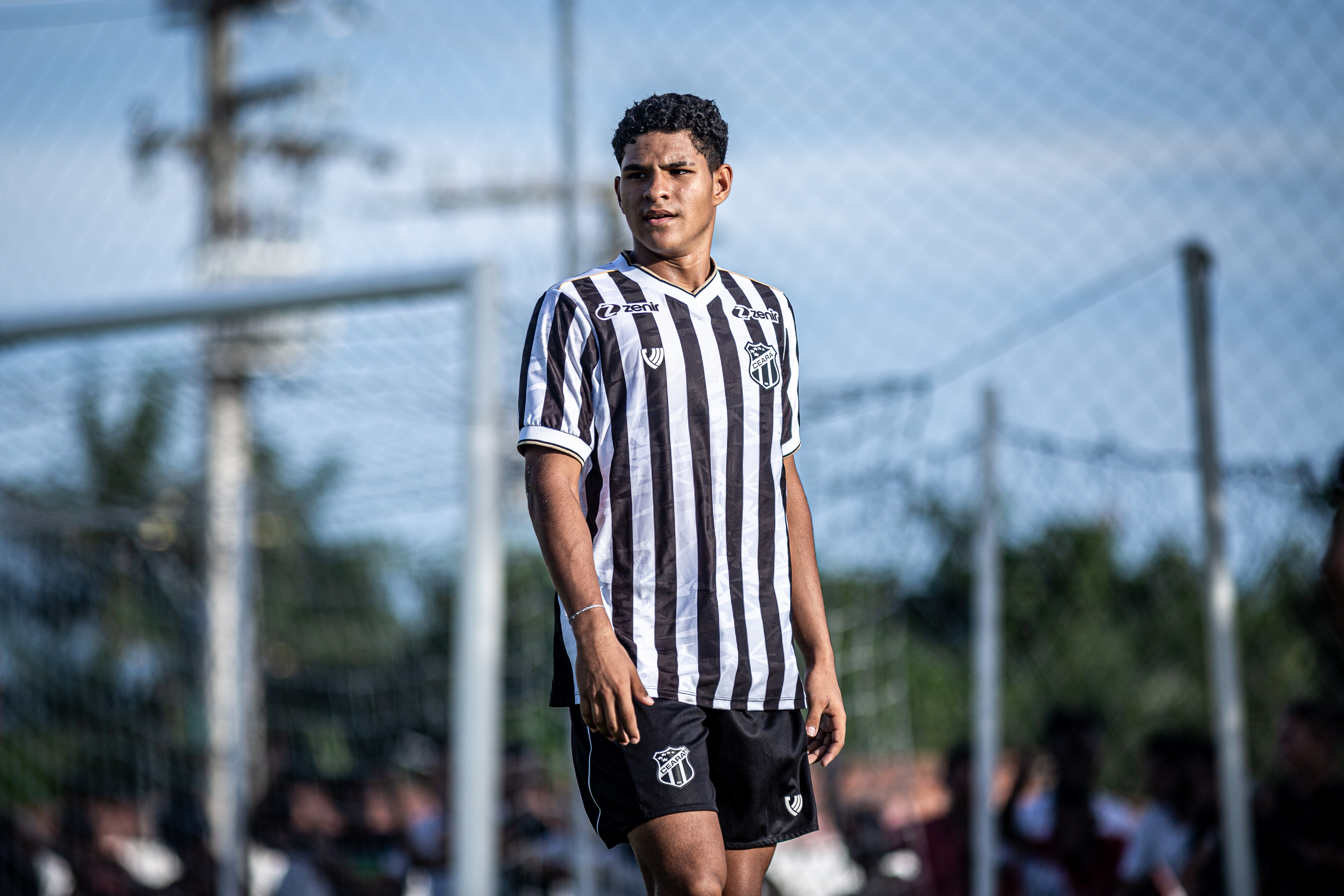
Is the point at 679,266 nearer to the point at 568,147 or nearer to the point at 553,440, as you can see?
the point at 553,440

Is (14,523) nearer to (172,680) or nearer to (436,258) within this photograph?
(172,680)

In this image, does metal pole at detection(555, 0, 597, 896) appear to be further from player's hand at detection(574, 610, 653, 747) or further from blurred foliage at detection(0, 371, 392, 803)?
blurred foliage at detection(0, 371, 392, 803)

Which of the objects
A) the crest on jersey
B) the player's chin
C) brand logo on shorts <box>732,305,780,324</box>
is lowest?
the crest on jersey

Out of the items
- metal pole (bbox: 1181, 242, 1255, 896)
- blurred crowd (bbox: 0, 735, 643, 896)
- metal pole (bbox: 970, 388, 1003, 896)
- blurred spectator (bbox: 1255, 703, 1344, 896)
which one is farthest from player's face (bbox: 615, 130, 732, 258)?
blurred crowd (bbox: 0, 735, 643, 896)

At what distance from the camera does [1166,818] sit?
636 cm

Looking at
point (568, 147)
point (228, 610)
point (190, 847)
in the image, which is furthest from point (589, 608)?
point (228, 610)

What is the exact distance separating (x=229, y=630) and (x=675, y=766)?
8789 millimetres

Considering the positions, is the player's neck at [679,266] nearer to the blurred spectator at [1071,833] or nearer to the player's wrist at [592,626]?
Result: the player's wrist at [592,626]

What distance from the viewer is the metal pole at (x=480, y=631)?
17.6 ft

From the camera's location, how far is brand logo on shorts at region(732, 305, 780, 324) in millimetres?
1976

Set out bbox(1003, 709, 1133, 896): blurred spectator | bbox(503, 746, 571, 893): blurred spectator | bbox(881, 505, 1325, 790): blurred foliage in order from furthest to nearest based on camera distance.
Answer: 1. bbox(881, 505, 1325, 790): blurred foliage
2. bbox(503, 746, 571, 893): blurred spectator
3. bbox(1003, 709, 1133, 896): blurred spectator

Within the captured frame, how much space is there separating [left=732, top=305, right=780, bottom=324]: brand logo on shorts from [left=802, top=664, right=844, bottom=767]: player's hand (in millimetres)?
503

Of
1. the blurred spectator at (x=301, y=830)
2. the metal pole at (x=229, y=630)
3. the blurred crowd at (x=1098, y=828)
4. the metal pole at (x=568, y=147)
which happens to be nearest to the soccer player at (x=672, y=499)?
the metal pole at (x=568, y=147)

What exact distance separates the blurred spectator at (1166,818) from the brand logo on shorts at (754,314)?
4.87 metres
